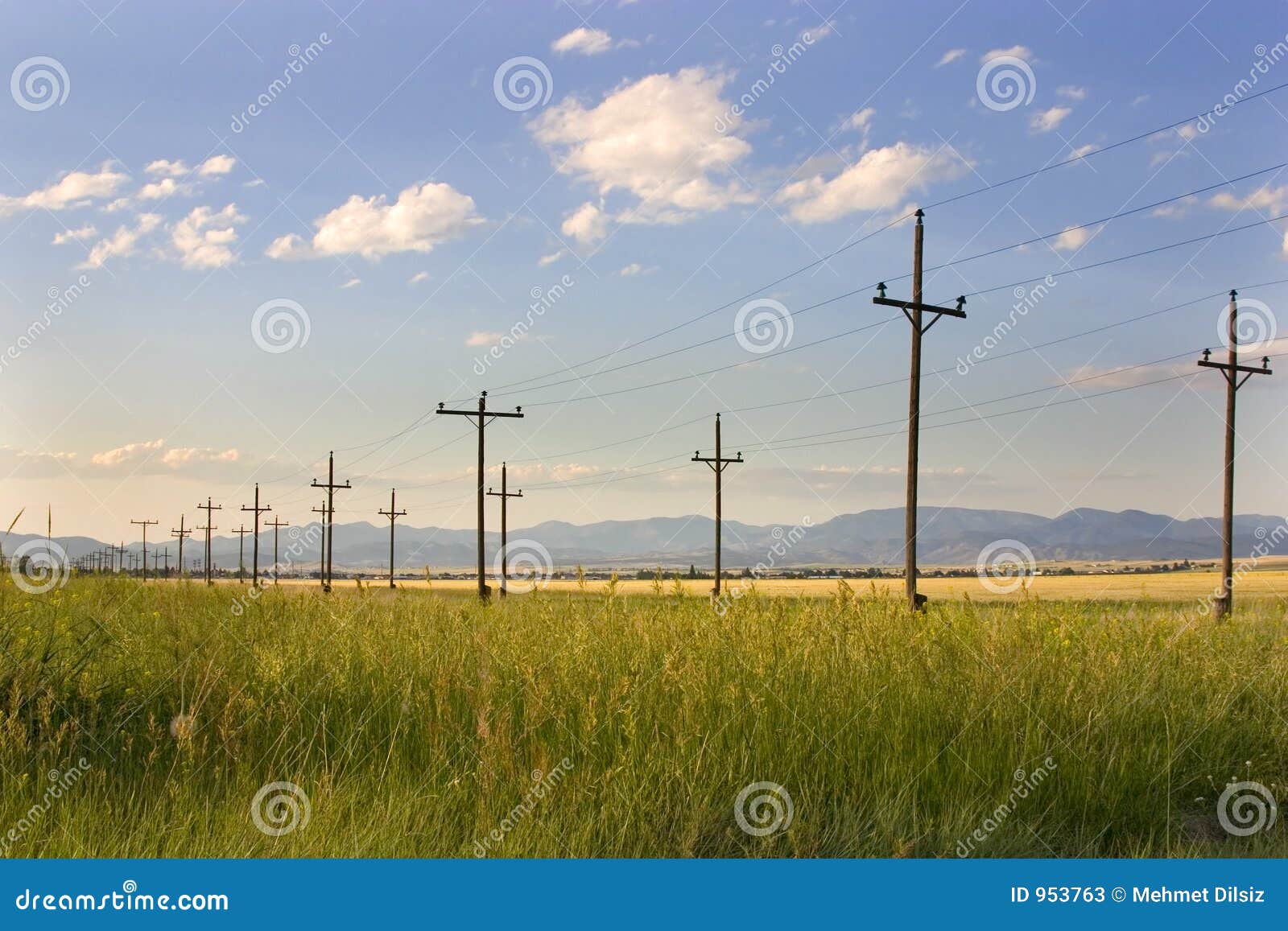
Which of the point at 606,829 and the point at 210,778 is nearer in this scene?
the point at 606,829

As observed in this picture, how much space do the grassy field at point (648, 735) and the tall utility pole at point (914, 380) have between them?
12123mm

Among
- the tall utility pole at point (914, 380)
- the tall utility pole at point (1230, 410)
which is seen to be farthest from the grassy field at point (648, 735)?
the tall utility pole at point (1230, 410)

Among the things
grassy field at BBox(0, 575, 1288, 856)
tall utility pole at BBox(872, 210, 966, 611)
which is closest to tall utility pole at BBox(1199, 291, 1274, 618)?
tall utility pole at BBox(872, 210, 966, 611)

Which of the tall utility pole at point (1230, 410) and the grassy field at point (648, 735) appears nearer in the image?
the grassy field at point (648, 735)

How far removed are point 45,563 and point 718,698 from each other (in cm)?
1057

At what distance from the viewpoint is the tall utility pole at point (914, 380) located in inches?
831

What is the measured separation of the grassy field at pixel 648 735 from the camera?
4793 millimetres

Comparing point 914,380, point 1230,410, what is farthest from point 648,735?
point 1230,410

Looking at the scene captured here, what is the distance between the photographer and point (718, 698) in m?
6.17

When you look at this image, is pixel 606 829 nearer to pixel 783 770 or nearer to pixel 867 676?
pixel 783 770

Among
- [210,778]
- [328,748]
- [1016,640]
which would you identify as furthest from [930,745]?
[210,778]

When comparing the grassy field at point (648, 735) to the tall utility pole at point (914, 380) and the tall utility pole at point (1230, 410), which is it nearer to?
the tall utility pole at point (914, 380)

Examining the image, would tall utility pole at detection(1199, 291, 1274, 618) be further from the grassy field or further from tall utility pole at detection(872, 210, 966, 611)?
the grassy field

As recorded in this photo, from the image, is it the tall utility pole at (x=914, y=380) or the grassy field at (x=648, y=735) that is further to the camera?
the tall utility pole at (x=914, y=380)
